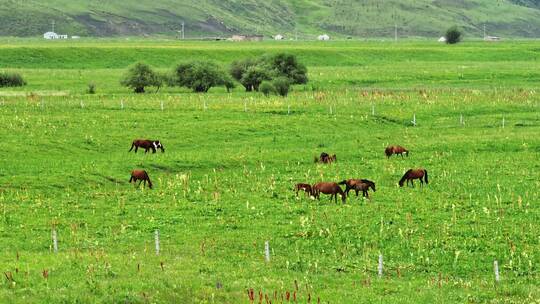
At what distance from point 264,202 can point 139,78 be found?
6373 centimetres

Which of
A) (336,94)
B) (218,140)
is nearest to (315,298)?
(218,140)

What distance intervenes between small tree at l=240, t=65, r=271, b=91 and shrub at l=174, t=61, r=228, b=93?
2987 mm

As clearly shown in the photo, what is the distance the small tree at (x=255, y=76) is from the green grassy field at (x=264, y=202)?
2122 centimetres

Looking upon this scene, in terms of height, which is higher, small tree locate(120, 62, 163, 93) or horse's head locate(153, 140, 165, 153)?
small tree locate(120, 62, 163, 93)

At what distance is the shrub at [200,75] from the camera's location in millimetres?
106312

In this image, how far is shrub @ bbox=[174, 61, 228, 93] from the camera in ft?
349

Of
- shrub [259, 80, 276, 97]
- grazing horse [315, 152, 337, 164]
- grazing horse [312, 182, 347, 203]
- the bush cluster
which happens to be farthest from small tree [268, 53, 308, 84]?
grazing horse [312, 182, 347, 203]

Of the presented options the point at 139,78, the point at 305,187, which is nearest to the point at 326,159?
the point at 305,187

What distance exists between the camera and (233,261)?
30.3 metres

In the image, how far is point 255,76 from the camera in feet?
359

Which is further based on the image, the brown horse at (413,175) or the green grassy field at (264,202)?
the brown horse at (413,175)

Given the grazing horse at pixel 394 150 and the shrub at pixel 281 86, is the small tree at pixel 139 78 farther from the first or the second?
the grazing horse at pixel 394 150

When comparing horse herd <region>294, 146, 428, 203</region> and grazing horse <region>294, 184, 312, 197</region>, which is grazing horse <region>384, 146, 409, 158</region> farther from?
grazing horse <region>294, 184, 312, 197</region>

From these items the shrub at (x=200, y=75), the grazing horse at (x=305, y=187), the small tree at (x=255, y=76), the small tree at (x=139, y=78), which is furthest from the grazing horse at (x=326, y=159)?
the small tree at (x=255, y=76)
